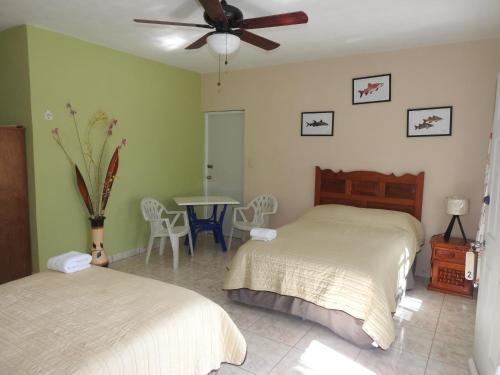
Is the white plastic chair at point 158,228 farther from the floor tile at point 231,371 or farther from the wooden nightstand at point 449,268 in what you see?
the wooden nightstand at point 449,268

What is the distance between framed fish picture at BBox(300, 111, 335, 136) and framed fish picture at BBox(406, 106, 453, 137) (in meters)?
0.90

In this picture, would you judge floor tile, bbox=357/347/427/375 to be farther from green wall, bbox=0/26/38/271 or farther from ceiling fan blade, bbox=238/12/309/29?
green wall, bbox=0/26/38/271

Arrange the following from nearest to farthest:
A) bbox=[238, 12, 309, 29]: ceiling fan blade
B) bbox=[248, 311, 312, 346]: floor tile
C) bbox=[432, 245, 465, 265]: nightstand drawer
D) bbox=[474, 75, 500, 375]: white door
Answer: bbox=[474, 75, 500, 375]: white door, bbox=[238, 12, 309, 29]: ceiling fan blade, bbox=[248, 311, 312, 346]: floor tile, bbox=[432, 245, 465, 265]: nightstand drawer

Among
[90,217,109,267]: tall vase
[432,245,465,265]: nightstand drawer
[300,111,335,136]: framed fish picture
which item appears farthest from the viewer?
[300,111,335,136]: framed fish picture

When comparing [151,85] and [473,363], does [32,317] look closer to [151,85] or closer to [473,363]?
[473,363]

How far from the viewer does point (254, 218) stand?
4.57 m

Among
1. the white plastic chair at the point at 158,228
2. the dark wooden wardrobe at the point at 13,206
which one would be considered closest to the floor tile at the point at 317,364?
the white plastic chair at the point at 158,228

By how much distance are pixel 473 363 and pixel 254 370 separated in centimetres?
137

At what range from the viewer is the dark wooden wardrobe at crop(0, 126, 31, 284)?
3.25 meters

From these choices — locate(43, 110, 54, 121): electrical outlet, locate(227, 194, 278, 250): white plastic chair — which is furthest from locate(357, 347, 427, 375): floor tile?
locate(43, 110, 54, 121): electrical outlet

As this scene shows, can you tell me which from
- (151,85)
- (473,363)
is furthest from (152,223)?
(473,363)

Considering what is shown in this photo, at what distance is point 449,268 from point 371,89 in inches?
82.0

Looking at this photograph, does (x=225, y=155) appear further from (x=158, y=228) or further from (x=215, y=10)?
(x=215, y=10)

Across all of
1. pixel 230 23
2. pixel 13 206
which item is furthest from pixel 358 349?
pixel 13 206
